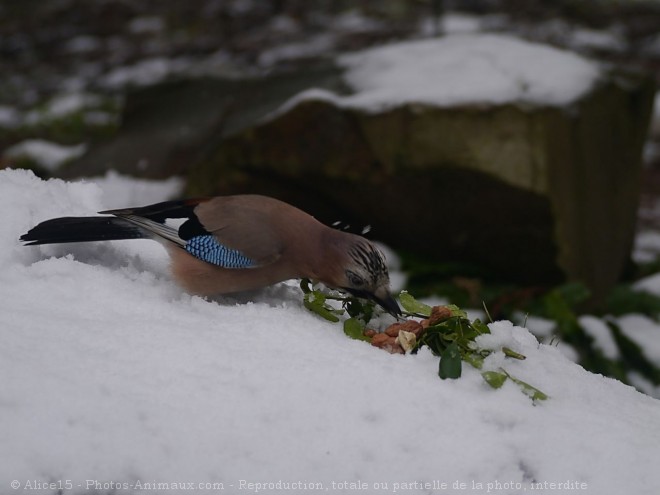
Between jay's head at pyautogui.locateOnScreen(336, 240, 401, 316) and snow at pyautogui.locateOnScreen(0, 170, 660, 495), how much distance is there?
0.16m

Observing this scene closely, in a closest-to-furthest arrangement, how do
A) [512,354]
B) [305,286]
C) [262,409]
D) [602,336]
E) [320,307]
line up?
[262,409], [512,354], [320,307], [305,286], [602,336]

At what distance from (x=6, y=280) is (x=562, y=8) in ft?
33.9

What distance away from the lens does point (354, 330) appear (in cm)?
251

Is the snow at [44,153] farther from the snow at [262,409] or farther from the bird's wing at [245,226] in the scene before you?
the snow at [262,409]

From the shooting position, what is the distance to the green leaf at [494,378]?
7.31 feet

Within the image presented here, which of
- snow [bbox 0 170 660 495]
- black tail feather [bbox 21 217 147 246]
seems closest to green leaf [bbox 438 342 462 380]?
snow [bbox 0 170 660 495]

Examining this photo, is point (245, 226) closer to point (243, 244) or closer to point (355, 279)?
point (243, 244)

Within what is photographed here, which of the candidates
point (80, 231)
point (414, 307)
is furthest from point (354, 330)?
point (80, 231)

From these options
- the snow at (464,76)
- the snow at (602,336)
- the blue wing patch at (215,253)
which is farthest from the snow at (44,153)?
the blue wing patch at (215,253)

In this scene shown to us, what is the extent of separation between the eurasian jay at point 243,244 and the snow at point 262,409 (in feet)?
0.53

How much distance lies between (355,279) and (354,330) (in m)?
0.15

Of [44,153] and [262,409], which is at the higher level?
[262,409]

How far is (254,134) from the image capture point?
16.6 feet

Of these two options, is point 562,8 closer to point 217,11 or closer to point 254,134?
point 217,11
